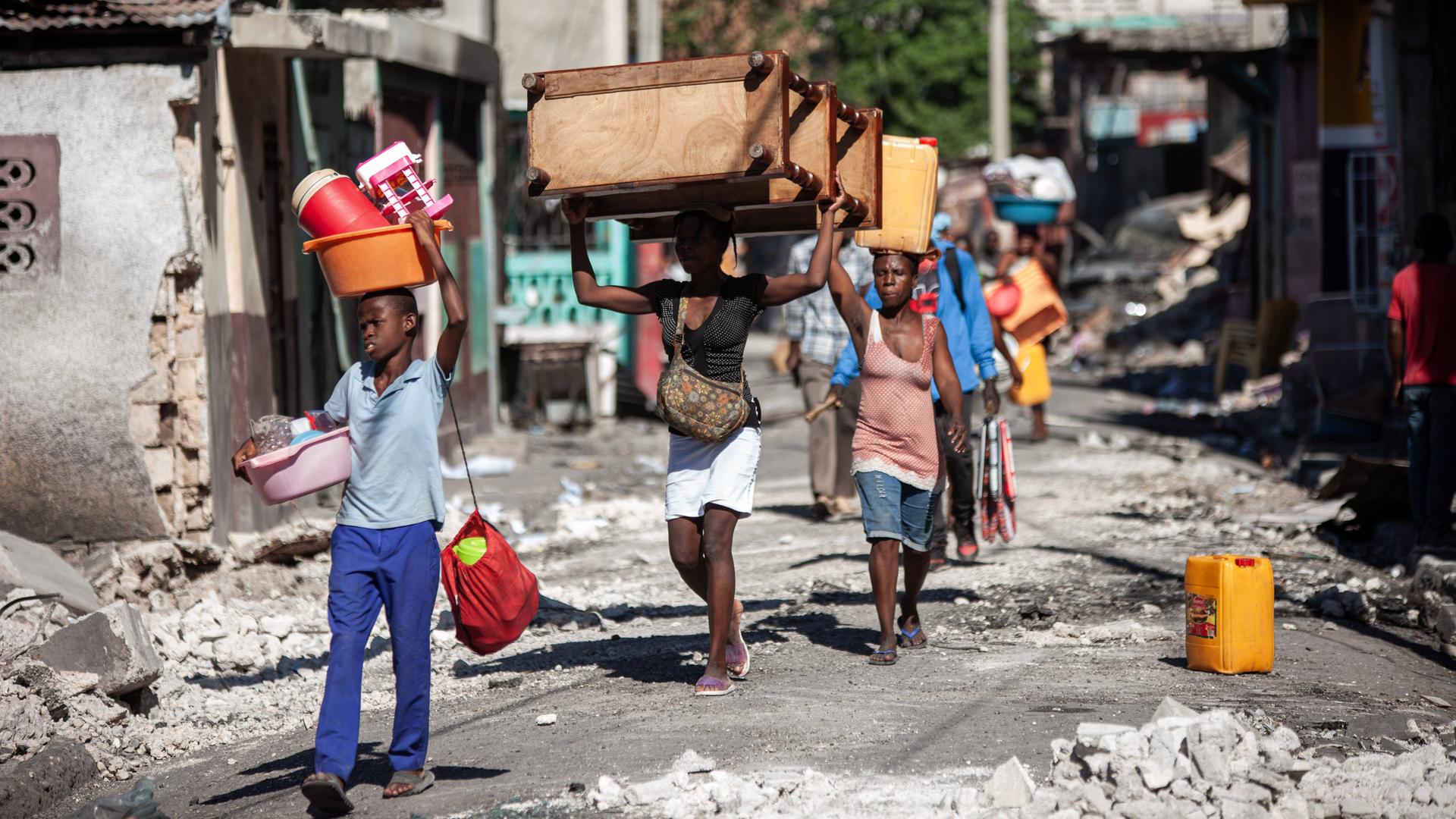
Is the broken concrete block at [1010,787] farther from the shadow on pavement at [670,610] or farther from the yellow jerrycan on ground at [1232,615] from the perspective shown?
the shadow on pavement at [670,610]

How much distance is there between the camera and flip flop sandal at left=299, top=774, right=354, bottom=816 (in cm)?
463

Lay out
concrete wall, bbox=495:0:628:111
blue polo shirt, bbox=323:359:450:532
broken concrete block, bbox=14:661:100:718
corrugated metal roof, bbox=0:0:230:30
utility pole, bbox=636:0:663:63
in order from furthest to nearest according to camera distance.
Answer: concrete wall, bbox=495:0:628:111 → utility pole, bbox=636:0:663:63 → corrugated metal roof, bbox=0:0:230:30 → broken concrete block, bbox=14:661:100:718 → blue polo shirt, bbox=323:359:450:532

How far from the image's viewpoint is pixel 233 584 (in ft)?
27.6

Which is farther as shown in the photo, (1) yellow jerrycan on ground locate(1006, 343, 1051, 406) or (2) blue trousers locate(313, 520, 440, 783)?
(1) yellow jerrycan on ground locate(1006, 343, 1051, 406)

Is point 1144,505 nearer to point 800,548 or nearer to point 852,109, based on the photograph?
point 800,548

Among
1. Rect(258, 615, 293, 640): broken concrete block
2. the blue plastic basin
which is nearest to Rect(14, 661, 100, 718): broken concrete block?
Rect(258, 615, 293, 640): broken concrete block

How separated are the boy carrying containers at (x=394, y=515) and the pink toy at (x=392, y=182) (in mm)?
105

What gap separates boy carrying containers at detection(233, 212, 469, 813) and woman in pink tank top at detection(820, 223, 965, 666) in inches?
77.9

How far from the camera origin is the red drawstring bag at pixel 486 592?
17.1ft

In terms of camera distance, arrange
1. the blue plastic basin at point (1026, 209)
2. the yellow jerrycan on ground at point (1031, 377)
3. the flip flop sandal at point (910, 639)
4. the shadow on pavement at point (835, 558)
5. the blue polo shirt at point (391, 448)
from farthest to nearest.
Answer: the yellow jerrycan on ground at point (1031, 377) < the blue plastic basin at point (1026, 209) < the shadow on pavement at point (835, 558) < the flip flop sandal at point (910, 639) < the blue polo shirt at point (391, 448)

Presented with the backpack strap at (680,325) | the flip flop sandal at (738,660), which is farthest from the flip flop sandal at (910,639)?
the backpack strap at (680,325)

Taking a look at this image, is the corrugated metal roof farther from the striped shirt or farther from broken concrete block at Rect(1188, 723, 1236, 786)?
broken concrete block at Rect(1188, 723, 1236, 786)

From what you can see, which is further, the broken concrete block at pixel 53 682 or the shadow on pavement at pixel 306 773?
the broken concrete block at pixel 53 682

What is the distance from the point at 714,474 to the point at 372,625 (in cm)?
153
